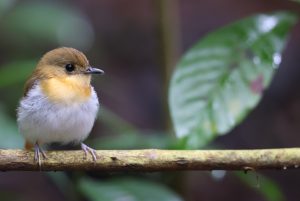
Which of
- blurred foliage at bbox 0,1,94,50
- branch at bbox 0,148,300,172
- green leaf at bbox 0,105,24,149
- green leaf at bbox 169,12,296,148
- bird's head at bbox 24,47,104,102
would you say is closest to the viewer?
branch at bbox 0,148,300,172

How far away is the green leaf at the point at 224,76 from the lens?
9.38 feet

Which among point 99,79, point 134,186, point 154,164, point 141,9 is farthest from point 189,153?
Answer: point 141,9

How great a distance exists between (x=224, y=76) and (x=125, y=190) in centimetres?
79

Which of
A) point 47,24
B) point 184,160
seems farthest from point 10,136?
point 47,24

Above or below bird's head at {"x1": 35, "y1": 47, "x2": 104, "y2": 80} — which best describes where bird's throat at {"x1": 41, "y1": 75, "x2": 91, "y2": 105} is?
below

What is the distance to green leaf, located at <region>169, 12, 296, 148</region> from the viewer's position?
2.86 metres

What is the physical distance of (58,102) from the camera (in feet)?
10.2

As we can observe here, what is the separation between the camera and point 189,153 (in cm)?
262

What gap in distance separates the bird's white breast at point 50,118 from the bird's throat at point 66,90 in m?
0.02

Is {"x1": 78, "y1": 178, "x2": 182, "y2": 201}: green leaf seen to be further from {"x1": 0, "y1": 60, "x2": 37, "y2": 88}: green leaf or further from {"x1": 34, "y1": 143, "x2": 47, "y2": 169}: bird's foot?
{"x1": 0, "y1": 60, "x2": 37, "y2": 88}: green leaf

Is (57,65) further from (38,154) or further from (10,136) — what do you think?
(38,154)

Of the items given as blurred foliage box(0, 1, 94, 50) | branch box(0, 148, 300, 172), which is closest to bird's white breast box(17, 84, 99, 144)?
branch box(0, 148, 300, 172)

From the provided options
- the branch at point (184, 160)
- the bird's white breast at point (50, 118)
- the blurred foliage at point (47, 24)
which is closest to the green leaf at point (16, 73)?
the bird's white breast at point (50, 118)

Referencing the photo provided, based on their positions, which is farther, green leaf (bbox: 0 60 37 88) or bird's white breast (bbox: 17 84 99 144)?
green leaf (bbox: 0 60 37 88)
